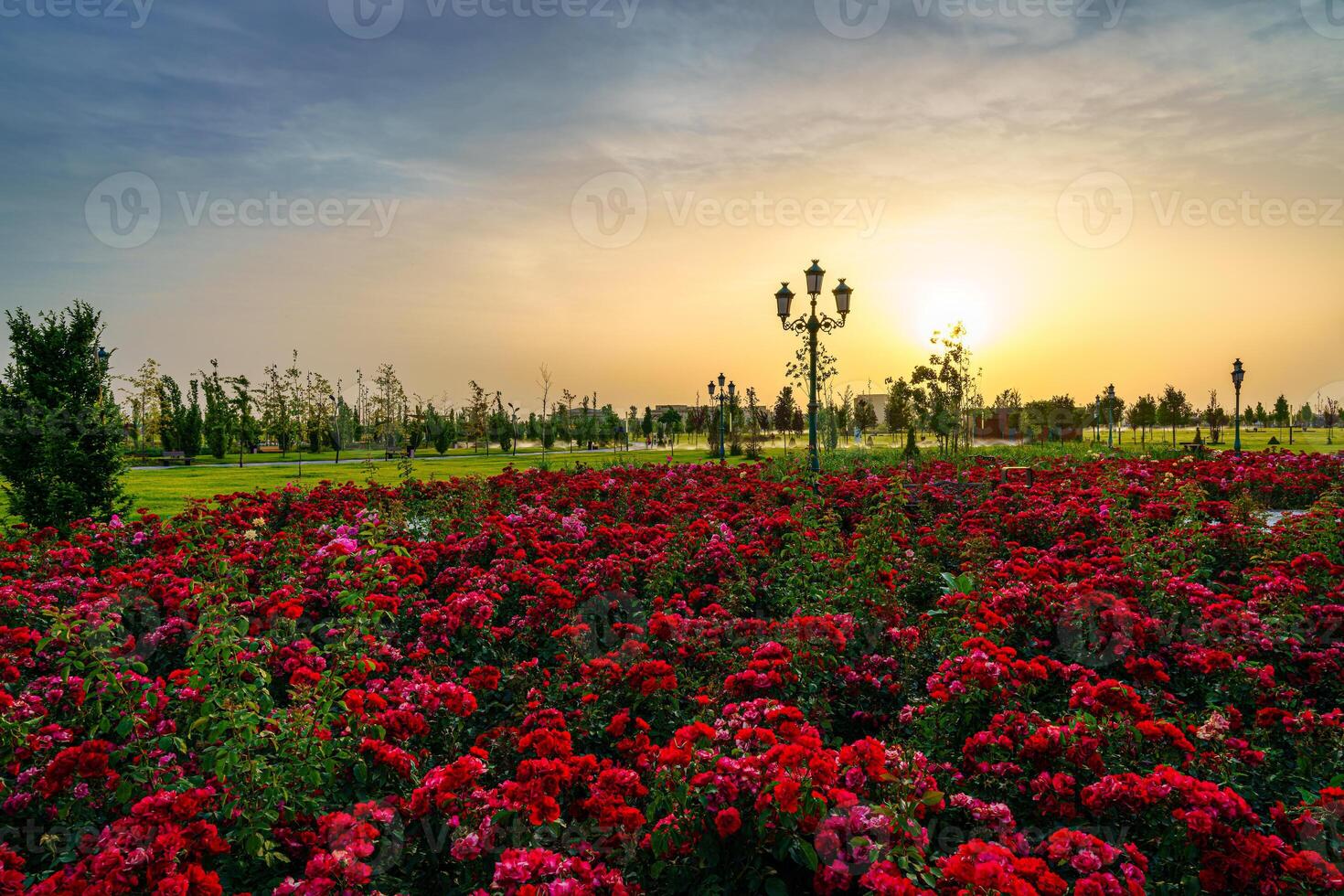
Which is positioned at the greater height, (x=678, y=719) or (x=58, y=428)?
(x=58, y=428)

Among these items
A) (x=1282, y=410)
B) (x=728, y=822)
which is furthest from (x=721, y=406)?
(x=1282, y=410)

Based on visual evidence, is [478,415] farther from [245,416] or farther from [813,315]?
[813,315]

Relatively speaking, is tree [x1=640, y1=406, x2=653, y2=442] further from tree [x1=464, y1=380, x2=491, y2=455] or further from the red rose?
the red rose

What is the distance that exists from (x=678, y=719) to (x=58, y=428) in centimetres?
1146

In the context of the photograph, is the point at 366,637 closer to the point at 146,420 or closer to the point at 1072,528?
the point at 1072,528

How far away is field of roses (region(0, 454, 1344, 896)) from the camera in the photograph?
8.97ft

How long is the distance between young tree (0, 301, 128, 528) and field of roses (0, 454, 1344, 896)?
4178 millimetres

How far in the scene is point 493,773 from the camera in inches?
149

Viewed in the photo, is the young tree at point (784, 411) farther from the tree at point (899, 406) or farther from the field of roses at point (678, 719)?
the field of roses at point (678, 719)

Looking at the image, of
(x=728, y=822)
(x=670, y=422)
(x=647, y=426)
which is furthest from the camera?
(x=647, y=426)

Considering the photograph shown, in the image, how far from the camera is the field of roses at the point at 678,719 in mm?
2734

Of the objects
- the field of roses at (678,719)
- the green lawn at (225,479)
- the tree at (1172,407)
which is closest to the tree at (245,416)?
the green lawn at (225,479)

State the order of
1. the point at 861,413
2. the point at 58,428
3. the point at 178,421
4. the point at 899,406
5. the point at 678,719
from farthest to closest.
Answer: the point at 861,413, the point at 899,406, the point at 178,421, the point at 58,428, the point at 678,719

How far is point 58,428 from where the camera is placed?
10.7m
